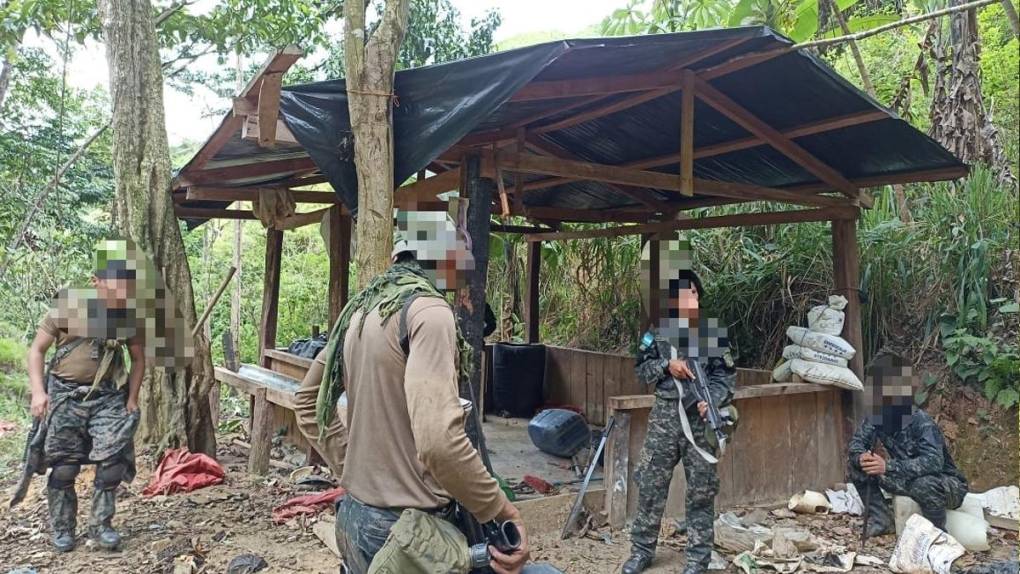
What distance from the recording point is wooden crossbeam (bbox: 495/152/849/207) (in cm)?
430

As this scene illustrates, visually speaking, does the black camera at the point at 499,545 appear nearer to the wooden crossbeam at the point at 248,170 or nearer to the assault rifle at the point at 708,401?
the assault rifle at the point at 708,401

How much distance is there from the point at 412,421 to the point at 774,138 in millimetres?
4249

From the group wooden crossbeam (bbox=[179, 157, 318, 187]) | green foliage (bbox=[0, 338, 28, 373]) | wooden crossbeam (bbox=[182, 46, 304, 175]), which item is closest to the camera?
wooden crossbeam (bbox=[182, 46, 304, 175])

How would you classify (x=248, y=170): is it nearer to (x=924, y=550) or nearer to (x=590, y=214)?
(x=590, y=214)

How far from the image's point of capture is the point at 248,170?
5.57 metres

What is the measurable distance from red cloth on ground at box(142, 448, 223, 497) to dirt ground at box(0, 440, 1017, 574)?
3.3 inches

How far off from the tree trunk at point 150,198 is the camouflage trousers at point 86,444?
5.04 feet

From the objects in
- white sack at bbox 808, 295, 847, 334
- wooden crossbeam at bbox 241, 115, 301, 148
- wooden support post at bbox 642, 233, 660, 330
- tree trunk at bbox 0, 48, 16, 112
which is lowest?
white sack at bbox 808, 295, 847, 334

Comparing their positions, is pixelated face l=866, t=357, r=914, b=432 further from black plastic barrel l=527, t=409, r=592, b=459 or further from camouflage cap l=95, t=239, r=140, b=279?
camouflage cap l=95, t=239, r=140, b=279

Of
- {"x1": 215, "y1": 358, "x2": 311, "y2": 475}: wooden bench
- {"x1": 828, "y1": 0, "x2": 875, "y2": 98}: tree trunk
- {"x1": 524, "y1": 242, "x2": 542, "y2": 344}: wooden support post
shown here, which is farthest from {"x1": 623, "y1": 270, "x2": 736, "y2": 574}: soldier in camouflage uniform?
{"x1": 524, "y1": 242, "x2": 542, "y2": 344}: wooden support post

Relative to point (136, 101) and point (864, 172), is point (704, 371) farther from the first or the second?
point (136, 101)

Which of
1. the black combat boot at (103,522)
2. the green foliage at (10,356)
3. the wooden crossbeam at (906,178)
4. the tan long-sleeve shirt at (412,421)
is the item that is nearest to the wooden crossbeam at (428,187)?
the black combat boot at (103,522)

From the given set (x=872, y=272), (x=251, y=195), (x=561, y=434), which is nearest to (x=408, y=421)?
(x=561, y=434)

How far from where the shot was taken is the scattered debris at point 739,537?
167 inches
